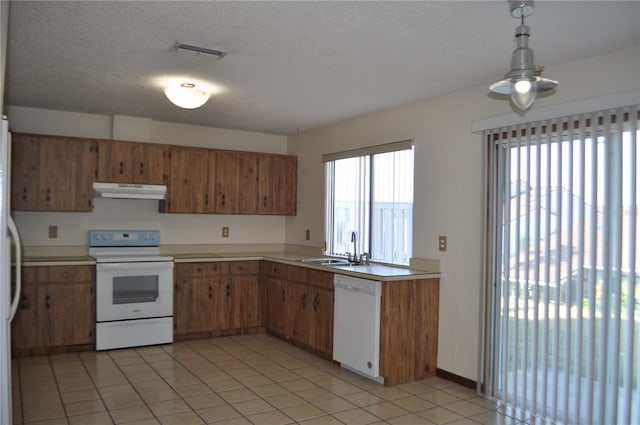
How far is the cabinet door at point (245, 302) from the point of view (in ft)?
18.3

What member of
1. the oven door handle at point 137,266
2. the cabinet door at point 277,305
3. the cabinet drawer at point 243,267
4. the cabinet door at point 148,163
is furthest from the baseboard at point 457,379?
the cabinet door at point 148,163

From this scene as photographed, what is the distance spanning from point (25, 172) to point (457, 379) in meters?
4.42

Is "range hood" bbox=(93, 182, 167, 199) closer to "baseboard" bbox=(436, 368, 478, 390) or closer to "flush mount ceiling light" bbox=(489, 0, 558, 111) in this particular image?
"baseboard" bbox=(436, 368, 478, 390)

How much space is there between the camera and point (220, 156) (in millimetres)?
5840

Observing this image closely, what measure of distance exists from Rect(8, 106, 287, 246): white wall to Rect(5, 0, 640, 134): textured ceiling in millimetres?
672

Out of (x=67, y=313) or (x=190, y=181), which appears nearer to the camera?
(x=67, y=313)

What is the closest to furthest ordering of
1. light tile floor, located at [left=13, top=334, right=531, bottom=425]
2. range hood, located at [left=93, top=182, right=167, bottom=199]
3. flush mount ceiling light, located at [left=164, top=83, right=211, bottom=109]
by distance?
1. light tile floor, located at [left=13, top=334, right=531, bottom=425]
2. flush mount ceiling light, located at [left=164, top=83, right=211, bottom=109]
3. range hood, located at [left=93, top=182, right=167, bottom=199]

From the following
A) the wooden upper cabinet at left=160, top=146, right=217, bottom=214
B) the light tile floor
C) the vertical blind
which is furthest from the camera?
the wooden upper cabinet at left=160, top=146, right=217, bottom=214

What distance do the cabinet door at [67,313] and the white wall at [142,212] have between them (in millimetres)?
693

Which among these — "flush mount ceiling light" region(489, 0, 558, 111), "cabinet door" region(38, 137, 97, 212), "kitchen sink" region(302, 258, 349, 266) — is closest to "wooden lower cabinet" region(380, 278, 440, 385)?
"kitchen sink" region(302, 258, 349, 266)

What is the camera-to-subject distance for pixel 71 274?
15.6 ft

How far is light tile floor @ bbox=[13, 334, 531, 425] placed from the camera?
10.8 feet

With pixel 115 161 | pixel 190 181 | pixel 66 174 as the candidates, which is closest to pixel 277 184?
pixel 190 181

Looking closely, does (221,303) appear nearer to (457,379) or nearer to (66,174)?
(66,174)
